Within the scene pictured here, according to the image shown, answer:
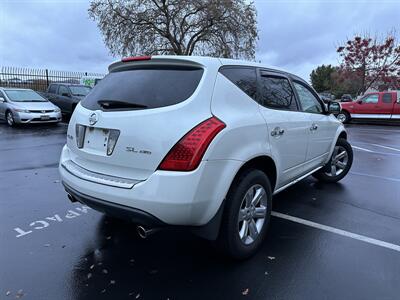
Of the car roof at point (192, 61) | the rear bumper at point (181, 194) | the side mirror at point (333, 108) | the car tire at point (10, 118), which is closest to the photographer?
the rear bumper at point (181, 194)

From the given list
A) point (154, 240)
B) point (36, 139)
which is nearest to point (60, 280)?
point (154, 240)

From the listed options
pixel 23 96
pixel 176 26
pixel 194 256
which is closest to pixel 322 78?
pixel 176 26

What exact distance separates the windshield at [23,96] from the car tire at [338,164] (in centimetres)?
1150

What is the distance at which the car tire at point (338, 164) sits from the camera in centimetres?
531

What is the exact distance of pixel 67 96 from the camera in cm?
1452

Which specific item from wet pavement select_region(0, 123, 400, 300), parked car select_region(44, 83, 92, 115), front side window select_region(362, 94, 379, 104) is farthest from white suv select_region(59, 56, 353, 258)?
front side window select_region(362, 94, 379, 104)

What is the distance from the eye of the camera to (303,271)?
282 centimetres

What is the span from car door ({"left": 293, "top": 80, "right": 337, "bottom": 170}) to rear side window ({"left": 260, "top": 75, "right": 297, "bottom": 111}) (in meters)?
0.25

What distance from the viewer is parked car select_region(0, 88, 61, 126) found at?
11.9 metres

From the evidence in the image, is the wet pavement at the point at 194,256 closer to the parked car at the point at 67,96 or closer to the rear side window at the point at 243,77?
the rear side window at the point at 243,77

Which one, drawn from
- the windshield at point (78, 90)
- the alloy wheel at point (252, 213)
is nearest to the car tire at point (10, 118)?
the windshield at point (78, 90)

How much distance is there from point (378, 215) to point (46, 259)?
3753mm

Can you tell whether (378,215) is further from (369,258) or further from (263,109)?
(263,109)

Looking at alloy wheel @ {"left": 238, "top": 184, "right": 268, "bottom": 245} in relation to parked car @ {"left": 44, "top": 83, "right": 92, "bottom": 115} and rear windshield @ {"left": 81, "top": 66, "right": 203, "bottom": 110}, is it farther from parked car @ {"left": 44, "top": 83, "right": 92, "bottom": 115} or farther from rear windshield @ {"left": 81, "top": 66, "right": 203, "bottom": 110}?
parked car @ {"left": 44, "top": 83, "right": 92, "bottom": 115}
